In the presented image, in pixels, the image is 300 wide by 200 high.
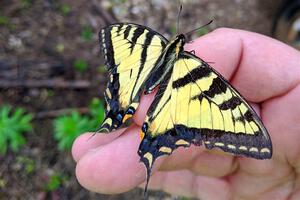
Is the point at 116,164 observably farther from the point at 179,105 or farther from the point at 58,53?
the point at 58,53

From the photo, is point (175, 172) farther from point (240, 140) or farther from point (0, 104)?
point (0, 104)

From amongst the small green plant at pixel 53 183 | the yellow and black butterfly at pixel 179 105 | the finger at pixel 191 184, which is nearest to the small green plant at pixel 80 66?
the small green plant at pixel 53 183

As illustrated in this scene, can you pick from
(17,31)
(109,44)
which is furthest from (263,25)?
(109,44)

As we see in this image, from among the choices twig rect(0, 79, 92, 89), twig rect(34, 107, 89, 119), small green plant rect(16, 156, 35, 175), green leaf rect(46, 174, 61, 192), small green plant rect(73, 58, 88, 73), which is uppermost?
small green plant rect(73, 58, 88, 73)

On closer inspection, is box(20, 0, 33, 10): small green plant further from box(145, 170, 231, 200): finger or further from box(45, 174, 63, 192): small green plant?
box(145, 170, 231, 200): finger

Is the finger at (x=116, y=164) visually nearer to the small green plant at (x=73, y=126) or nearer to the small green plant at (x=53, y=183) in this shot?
the small green plant at (x=73, y=126)

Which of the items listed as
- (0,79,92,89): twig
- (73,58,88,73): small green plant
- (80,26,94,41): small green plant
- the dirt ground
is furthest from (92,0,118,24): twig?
(0,79,92,89): twig
